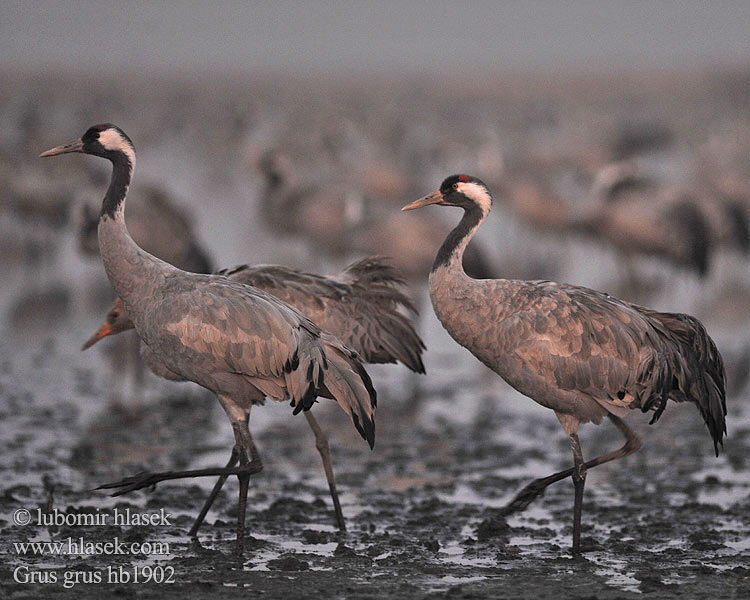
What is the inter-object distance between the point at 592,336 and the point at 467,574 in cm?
137

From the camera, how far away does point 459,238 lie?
257 inches

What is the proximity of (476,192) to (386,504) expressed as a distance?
1616mm

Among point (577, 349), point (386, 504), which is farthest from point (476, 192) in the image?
point (386, 504)

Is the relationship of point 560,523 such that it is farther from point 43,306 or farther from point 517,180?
point 517,180

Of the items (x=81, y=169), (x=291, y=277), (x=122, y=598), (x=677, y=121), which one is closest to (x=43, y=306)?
(x=81, y=169)

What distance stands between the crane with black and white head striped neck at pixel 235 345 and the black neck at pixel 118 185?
0.25 ft

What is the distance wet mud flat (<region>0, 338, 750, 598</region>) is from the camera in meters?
5.28

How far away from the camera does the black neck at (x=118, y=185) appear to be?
20.7 feet

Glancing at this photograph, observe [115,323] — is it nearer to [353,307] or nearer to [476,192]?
[353,307]

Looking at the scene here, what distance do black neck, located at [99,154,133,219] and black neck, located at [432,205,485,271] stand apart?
4.94 ft

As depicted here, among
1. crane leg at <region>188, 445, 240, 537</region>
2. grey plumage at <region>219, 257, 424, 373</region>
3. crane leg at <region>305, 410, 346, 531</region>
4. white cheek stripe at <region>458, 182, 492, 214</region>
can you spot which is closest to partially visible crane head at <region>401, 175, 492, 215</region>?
white cheek stripe at <region>458, 182, 492, 214</region>

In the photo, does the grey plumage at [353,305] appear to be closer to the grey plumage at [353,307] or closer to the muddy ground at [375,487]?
the grey plumage at [353,307]

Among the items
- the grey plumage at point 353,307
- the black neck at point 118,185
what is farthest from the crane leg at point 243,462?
the black neck at point 118,185

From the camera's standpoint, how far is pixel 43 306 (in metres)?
12.8
